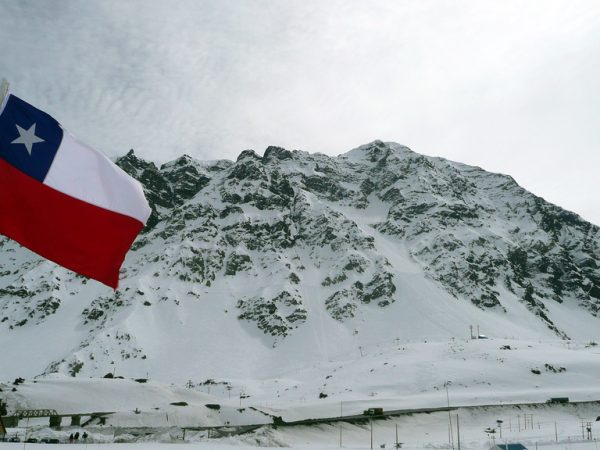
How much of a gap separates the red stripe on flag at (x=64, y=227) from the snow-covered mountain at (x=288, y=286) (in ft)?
300

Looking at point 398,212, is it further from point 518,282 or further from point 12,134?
point 12,134

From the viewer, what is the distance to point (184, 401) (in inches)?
2184

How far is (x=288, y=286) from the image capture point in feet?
463

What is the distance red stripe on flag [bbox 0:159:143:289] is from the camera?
1116 cm

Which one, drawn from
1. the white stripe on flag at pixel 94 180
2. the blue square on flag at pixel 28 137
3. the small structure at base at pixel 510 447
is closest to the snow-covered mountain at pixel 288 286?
the small structure at base at pixel 510 447

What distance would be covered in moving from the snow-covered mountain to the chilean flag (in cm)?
9147

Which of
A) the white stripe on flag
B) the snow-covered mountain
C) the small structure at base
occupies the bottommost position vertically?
the small structure at base

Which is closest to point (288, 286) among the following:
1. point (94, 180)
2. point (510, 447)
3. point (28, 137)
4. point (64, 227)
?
point (510, 447)

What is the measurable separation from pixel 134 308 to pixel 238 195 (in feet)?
235

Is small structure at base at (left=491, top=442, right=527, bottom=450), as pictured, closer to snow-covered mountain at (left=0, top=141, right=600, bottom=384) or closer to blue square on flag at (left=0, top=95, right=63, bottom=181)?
blue square on flag at (left=0, top=95, right=63, bottom=181)

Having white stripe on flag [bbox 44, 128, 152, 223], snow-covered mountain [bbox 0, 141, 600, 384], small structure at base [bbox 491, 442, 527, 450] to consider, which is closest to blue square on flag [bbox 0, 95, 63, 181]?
white stripe on flag [bbox 44, 128, 152, 223]

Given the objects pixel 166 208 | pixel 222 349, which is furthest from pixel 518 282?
pixel 166 208

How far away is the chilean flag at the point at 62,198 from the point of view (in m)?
11.1

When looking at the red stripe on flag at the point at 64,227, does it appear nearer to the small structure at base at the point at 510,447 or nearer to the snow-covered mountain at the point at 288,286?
the small structure at base at the point at 510,447
